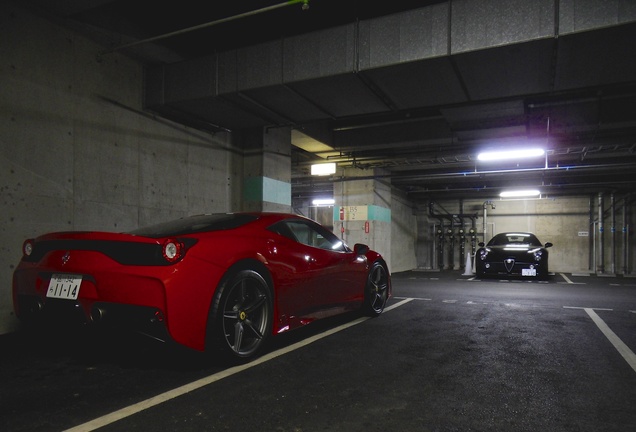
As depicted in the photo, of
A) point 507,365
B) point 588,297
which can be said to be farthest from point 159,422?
point 588,297

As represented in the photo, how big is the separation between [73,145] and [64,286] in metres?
2.92

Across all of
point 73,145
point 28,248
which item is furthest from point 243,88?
point 28,248

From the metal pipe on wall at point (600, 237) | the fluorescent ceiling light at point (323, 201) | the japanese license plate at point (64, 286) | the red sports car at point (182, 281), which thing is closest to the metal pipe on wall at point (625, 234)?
the metal pipe on wall at point (600, 237)

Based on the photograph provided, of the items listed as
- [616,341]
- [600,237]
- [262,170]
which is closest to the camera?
[616,341]

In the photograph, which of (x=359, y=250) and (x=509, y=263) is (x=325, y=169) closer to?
(x=509, y=263)

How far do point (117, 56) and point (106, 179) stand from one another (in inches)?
70.2

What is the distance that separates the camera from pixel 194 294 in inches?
111

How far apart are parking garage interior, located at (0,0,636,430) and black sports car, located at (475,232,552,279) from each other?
2896mm

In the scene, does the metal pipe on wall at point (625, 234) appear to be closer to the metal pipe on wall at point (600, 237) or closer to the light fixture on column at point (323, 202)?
the metal pipe on wall at point (600, 237)

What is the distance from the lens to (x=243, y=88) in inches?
223

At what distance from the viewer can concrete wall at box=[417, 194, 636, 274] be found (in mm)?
17344

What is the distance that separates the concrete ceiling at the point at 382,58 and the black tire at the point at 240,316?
2803mm

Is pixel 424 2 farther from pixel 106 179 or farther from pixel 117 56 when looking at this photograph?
pixel 106 179

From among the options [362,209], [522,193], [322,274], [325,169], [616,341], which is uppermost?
[325,169]
